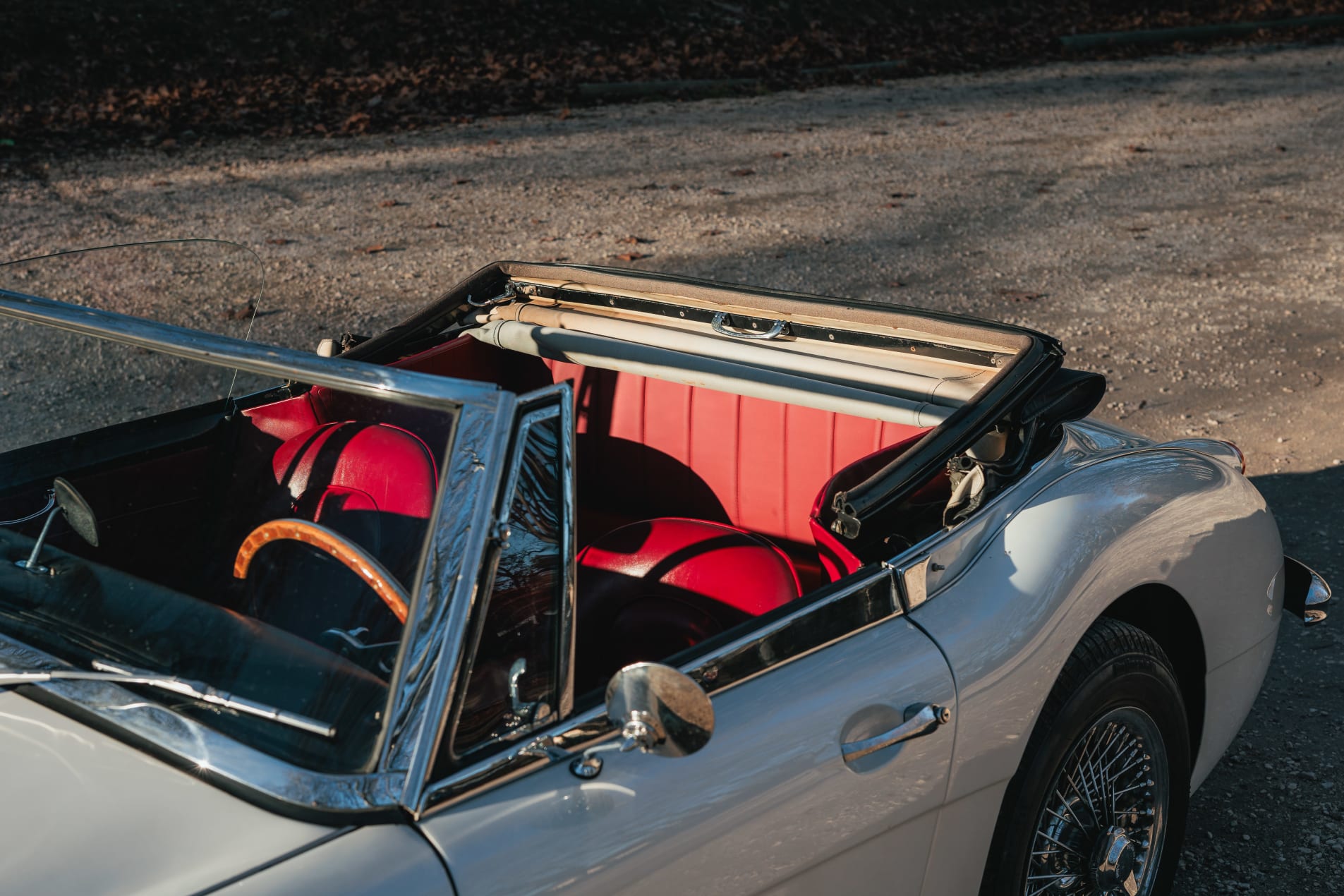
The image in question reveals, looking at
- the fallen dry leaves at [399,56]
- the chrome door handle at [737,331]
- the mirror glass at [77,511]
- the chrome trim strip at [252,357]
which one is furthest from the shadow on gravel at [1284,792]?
the fallen dry leaves at [399,56]

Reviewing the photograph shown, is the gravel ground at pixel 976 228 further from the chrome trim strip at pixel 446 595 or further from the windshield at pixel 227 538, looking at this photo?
the chrome trim strip at pixel 446 595

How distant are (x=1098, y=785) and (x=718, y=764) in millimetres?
1069

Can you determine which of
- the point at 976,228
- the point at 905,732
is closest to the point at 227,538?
the point at 905,732

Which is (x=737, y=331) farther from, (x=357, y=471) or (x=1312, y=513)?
(x=1312, y=513)

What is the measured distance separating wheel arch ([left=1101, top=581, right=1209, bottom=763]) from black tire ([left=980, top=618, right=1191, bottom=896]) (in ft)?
0.28

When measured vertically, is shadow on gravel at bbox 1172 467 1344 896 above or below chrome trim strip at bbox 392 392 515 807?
below

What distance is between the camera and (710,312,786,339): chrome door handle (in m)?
2.96

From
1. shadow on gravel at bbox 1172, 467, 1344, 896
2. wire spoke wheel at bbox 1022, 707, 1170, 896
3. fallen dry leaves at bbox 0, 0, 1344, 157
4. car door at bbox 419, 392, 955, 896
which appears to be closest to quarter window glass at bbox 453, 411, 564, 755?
car door at bbox 419, 392, 955, 896

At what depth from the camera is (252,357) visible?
6.25 ft

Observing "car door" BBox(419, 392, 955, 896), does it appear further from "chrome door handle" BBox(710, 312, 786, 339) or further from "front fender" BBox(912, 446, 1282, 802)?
"chrome door handle" BBox(710, 312, 786, 339)

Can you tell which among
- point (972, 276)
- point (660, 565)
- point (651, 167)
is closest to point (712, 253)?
point (972, 276)

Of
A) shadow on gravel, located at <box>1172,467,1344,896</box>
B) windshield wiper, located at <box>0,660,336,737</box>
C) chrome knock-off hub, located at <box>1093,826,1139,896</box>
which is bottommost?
shadow on gravel, located at <box>1172,467,1344,896</box>

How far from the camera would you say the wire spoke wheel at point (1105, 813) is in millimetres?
2381

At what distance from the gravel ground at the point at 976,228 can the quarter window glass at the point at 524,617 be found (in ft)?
6.73
